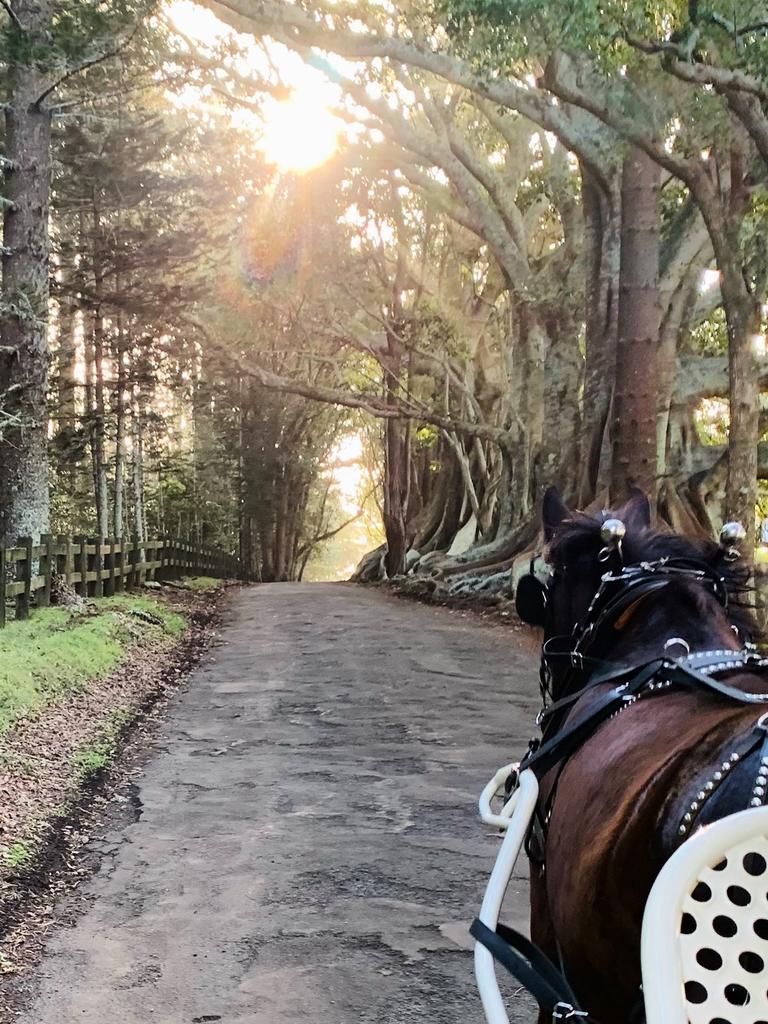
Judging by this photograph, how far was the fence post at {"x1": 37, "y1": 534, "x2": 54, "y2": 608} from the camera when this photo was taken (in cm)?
1183

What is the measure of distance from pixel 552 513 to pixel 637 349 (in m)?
7.76

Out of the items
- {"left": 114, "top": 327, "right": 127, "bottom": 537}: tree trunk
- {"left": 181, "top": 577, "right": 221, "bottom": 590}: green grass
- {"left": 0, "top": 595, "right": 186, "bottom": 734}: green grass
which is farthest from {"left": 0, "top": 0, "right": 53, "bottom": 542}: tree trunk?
{"left": 181, "top": 577, "right": 221, "bottom": 590}: green grass

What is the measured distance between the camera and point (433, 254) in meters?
21.6

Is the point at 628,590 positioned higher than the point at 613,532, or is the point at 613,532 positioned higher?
the point at 613,532

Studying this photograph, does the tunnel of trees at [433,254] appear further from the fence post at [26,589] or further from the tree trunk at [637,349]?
the fence post at [26,589]

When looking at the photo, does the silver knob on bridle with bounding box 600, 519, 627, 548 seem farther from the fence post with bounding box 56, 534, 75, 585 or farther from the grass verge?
the fence post with bounding box 56, 534, 75, 585

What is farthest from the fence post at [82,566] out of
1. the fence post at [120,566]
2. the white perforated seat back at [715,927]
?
the white perforated seat back at [715,927]

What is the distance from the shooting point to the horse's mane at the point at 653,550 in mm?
2537

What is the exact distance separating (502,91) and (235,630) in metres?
7.61

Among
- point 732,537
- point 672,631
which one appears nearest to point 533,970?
point 672,631

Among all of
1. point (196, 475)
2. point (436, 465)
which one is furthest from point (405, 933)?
point (196, 475)

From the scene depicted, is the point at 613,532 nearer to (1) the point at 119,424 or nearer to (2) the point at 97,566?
(2) the point at 97,566

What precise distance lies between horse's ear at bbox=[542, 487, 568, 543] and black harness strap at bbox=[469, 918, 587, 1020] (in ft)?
4.34

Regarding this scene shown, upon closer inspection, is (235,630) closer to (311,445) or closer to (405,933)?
(405,933)
